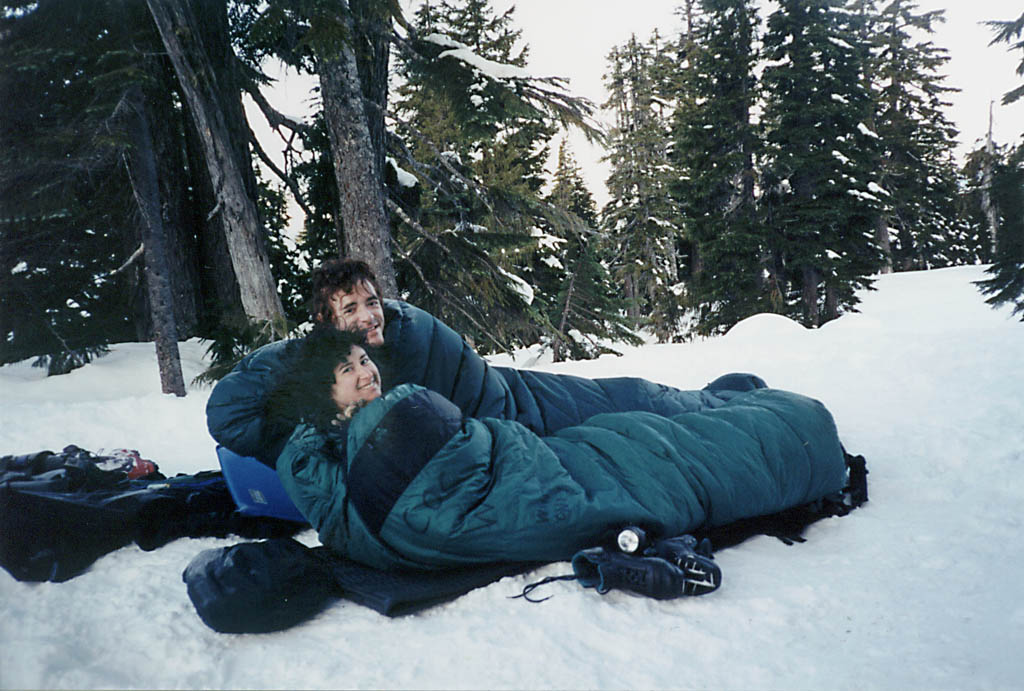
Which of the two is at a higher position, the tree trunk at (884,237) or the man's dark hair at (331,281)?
the tree trunk at (884,237)

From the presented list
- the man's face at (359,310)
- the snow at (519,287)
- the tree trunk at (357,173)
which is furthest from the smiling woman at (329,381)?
the snow at (519,287)

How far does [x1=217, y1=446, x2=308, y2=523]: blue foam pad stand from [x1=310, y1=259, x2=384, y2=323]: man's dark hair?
0.60m

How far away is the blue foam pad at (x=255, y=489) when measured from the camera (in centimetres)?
199

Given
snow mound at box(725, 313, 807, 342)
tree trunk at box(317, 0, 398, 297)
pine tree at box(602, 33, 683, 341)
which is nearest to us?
snow mound at box(725, 313, 807, 342)

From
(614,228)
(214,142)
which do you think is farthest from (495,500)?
Result: (614,228)

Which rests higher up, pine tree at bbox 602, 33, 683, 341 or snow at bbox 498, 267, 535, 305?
pine tree at bbox 602, 33, 683, 341

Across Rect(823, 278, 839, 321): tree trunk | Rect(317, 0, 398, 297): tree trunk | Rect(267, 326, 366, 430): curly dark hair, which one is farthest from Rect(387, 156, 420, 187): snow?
Rect(823, 278, 839, 321): tree trunk

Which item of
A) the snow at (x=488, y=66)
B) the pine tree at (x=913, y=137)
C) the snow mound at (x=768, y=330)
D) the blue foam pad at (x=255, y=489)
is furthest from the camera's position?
the snow at (x=488, y=66)

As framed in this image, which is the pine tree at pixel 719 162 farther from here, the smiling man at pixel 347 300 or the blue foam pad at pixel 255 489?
the blue foam pad at pixel 255 489

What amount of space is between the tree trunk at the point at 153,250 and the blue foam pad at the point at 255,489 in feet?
12.9

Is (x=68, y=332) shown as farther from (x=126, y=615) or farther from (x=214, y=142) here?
(x=126, y=615)

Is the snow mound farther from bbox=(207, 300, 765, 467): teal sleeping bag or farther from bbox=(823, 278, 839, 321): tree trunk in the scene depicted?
bbox=(823, 278, 839, 321): tree trunk

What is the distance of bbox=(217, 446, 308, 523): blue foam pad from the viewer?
6.54ft

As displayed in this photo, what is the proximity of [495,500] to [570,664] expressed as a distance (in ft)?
1.40
